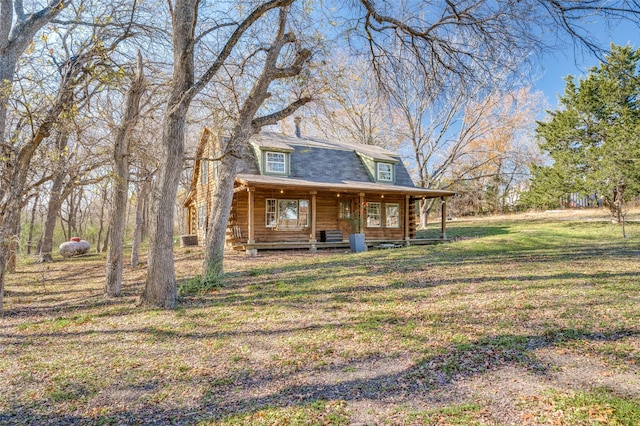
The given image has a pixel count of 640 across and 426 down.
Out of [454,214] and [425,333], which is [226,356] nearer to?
[425,333]

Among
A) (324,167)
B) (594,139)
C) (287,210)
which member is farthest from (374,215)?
(594,139)

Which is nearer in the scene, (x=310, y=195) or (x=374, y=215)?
(x=310, y=195)

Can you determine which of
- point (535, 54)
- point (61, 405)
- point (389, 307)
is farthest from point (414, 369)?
point (535, 54)

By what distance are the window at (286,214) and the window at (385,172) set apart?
4430mm

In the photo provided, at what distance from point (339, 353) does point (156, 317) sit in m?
3.33

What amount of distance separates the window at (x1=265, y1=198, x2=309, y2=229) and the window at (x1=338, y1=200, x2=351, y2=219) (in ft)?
5.66

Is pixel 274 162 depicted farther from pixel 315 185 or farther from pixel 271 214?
pixel 315 185

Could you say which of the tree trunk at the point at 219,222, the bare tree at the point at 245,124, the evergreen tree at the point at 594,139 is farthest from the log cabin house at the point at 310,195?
the evergreen tree at the point at 594,139

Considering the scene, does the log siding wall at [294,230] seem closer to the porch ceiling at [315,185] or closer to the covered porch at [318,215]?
the covered porch at [318,215]

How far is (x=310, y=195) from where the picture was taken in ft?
52.3

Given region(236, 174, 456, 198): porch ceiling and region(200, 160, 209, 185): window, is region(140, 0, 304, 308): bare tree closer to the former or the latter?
region(236, 174, 456, 198): porch ceiling

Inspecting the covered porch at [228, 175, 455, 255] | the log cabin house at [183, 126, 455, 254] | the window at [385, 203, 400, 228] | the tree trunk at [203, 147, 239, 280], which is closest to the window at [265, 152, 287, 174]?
the log cabin house at [183, 126, 455, 254]

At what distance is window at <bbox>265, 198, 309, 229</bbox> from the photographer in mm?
15336

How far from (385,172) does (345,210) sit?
323 cm
